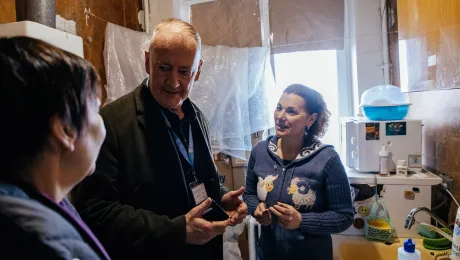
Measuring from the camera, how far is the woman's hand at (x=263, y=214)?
1354 millimetres

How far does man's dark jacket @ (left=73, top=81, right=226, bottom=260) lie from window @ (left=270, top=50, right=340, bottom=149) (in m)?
1.61

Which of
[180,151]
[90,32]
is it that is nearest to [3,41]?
[180,151]

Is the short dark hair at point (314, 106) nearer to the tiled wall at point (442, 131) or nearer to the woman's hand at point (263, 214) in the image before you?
the woman's hand at point (263, 214)

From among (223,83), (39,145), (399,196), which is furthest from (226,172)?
(39,145)

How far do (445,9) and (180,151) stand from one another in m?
1.02

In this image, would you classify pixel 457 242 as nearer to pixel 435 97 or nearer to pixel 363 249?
pixel 363 249

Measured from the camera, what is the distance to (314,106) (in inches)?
61.7

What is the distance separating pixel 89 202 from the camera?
954 millimetres

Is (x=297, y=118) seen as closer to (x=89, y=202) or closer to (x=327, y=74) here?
(x=89, y=202)

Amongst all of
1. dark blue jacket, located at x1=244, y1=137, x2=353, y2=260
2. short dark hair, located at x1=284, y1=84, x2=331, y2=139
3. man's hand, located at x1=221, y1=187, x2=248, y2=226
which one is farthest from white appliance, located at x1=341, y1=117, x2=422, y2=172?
man's hand, located at x1=221, y1=187, x2=248, y2=226

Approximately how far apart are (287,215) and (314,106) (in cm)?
57

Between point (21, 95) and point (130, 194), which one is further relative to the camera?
point (130, 194)

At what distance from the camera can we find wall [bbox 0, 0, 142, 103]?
71.2 inches

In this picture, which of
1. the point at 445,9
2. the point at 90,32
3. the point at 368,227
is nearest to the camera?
the point at 445,9
